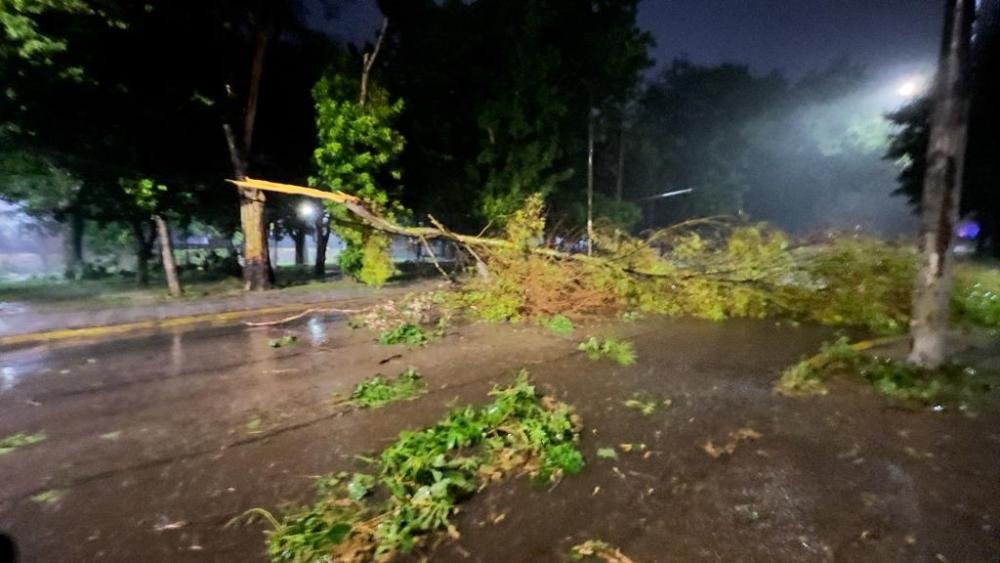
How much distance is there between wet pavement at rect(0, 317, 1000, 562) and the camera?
9.39 ft

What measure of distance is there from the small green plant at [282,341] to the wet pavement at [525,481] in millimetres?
874

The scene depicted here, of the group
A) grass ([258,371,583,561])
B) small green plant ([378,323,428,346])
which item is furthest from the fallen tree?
grass ([258,371,583,561])

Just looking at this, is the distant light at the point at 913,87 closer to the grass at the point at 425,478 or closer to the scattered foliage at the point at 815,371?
the scattered foliage at the point at 815,371

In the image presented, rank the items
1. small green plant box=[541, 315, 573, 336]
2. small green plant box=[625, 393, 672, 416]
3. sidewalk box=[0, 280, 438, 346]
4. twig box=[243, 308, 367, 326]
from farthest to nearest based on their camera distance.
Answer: twig box=[243, 308, 367, 326] → sidewalk box=[0, 280, 438, 346] → small green plant box=[541, 315, 573, 336] → small green plant box=[625, 393, 672, 416]

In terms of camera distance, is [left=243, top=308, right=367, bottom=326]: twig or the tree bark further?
the tree bark

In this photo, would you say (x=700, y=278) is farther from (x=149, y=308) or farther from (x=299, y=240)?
(x=299, y=240)

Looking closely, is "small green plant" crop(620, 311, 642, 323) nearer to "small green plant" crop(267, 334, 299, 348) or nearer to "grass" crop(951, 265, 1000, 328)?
"grass" crop(951, 265, 1000, 328)

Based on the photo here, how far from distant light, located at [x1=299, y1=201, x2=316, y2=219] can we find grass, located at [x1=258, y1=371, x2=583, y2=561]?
1504cm

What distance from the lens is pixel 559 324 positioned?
337 inches

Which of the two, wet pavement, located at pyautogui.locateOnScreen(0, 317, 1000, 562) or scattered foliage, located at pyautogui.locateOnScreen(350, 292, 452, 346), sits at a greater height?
scattered foliage, located at pyautogui.locateOnScreen(350, 292, 452, 346)

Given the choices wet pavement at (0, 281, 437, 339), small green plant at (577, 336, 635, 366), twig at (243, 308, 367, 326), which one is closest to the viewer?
small green plant at (577, 336, 635, 366)

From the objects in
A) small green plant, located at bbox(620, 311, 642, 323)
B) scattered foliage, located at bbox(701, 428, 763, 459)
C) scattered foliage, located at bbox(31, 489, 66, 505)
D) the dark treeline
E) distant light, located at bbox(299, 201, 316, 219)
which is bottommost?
scattered foliage, located at bbox(31, 489, 66, 505)

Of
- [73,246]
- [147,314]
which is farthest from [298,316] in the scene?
[73,246]

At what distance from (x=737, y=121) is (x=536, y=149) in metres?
17.9
